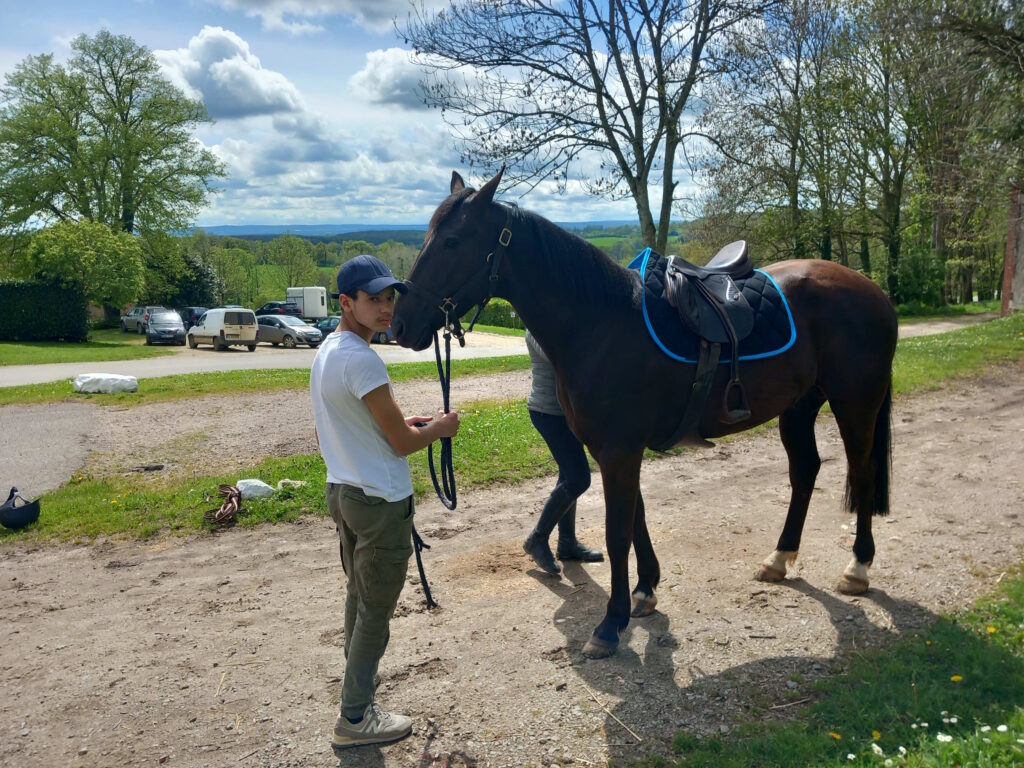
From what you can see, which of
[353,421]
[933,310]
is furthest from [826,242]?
[353,421]

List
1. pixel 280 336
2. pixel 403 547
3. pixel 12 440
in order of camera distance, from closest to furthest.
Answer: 1. pixel 403 547
2. pixel 12 440
3. pixel 280 336

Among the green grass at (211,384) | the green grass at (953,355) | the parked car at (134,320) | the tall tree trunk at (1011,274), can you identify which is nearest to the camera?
the green grass at (953,355)

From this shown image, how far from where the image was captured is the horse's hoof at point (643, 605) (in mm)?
4484

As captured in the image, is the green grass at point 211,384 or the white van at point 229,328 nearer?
the green grass at point 211,384

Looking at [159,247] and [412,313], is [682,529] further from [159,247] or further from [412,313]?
[159,247]

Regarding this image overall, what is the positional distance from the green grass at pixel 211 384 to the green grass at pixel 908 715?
42.1ft

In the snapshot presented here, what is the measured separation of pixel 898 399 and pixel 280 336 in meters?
28.7

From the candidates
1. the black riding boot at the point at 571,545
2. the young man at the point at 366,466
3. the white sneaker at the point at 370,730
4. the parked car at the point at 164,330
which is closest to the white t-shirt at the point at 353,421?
the young man at the point at 366,466

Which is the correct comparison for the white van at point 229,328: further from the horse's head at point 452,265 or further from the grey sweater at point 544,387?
the horse's head at point 452,265

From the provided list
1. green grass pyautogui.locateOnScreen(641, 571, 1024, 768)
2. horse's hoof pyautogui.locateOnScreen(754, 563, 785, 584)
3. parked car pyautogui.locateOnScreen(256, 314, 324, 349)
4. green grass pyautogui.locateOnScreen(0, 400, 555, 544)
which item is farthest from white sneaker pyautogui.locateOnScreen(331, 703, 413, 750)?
parked car pyautogui.locateOnScreen(256, 314, 324, 349)

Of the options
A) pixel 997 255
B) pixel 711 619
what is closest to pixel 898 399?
pixel 711 619

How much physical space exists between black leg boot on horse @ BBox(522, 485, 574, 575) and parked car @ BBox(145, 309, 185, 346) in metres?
32.2

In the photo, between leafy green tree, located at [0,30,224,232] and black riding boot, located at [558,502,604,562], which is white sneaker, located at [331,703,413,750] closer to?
black riding boot, located at [558,502,604,562]

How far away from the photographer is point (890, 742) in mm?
3008
